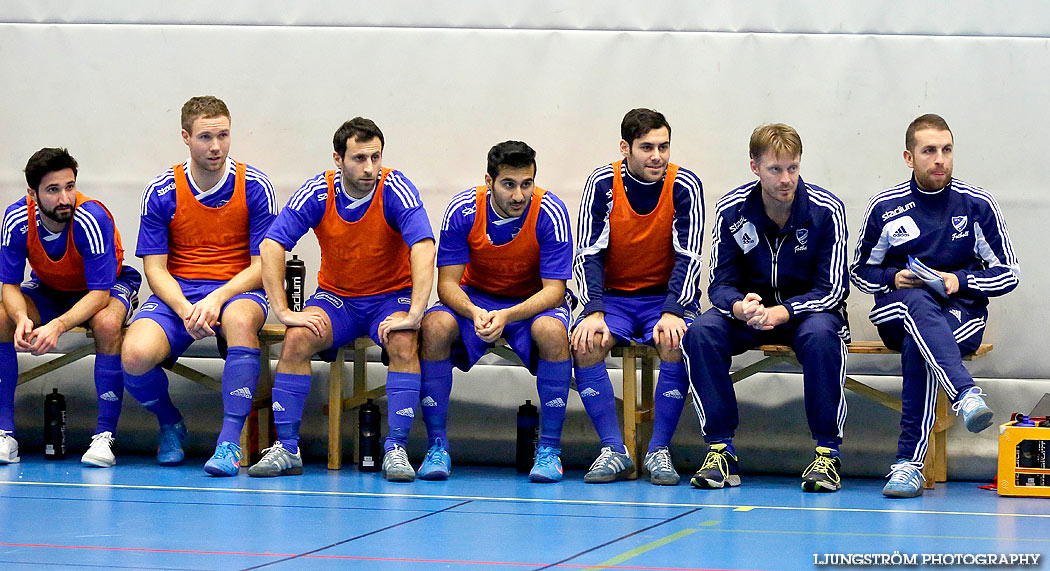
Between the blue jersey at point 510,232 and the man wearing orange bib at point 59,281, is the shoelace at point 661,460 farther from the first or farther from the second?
the man wearing orange bib at point 59,281

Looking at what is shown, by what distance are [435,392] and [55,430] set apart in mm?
1865

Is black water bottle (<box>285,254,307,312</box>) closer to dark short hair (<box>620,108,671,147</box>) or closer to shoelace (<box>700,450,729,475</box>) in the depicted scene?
dark short hair (<box>620,108,671,147</box>)

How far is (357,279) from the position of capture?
217 inches

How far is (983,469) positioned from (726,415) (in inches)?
52.2

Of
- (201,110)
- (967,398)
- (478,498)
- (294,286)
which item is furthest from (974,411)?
(201,110)

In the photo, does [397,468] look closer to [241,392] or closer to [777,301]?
[241,392]

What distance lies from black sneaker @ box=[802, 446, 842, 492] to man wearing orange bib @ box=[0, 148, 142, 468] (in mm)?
2999

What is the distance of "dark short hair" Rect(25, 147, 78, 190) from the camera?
18.3ft

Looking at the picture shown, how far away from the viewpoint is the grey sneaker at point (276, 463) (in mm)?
5195

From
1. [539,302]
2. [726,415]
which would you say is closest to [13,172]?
[539,302]

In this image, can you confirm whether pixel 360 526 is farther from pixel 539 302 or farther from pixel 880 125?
pixel 880 125

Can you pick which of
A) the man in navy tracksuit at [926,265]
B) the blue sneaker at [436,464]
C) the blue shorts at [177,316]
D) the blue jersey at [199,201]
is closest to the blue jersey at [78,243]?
the blue jersey at [199,201]

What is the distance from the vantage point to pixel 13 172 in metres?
6.37

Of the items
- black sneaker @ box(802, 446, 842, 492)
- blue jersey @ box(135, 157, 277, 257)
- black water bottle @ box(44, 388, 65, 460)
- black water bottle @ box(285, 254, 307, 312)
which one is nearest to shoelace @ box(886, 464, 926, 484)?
black sneaker @ box(802, 446, 842, 492)
